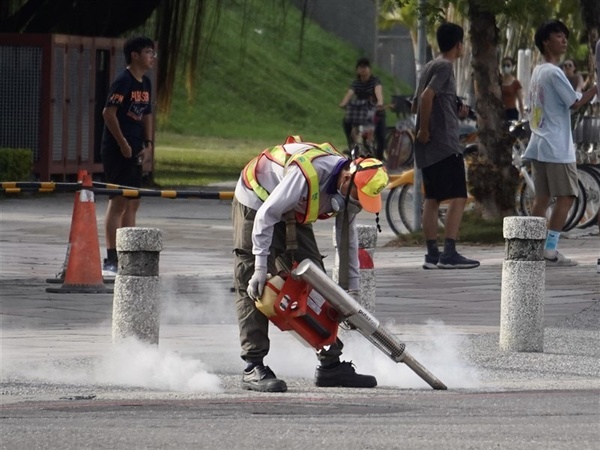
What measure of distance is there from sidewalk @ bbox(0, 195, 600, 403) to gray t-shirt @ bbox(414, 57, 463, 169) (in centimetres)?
98

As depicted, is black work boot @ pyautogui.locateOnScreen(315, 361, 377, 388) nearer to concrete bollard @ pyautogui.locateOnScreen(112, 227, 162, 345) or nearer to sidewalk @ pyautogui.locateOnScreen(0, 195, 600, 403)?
sidewalk @ pyautogui.locateOnScreen(0, 195, 600, 403)

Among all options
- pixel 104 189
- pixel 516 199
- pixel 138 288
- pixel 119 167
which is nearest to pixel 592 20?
pixel 516 199

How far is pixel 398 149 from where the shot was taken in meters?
31.5

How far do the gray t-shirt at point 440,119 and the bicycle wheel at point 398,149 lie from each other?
55.0ft

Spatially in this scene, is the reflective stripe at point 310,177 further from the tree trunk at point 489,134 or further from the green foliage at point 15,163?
the green foliage at point 15,163

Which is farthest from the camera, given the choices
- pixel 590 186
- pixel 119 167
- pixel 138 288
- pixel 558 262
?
pixel 590 186

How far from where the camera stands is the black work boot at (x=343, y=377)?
902cm

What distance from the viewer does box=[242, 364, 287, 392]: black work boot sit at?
346 inches

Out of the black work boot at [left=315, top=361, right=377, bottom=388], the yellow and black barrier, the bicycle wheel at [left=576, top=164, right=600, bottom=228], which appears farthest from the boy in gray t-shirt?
the black work boot at [left=315, top=361, right=377, bottom=388]

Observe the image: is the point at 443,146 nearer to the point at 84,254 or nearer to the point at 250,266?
the point at 84,254

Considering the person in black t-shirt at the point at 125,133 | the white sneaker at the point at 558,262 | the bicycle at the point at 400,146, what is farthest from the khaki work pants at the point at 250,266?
the bicycle at the point at 400,146

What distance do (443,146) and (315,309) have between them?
20.1 feet

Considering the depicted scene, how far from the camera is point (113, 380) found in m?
9.32

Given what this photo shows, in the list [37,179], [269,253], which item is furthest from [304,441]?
[37,179]
